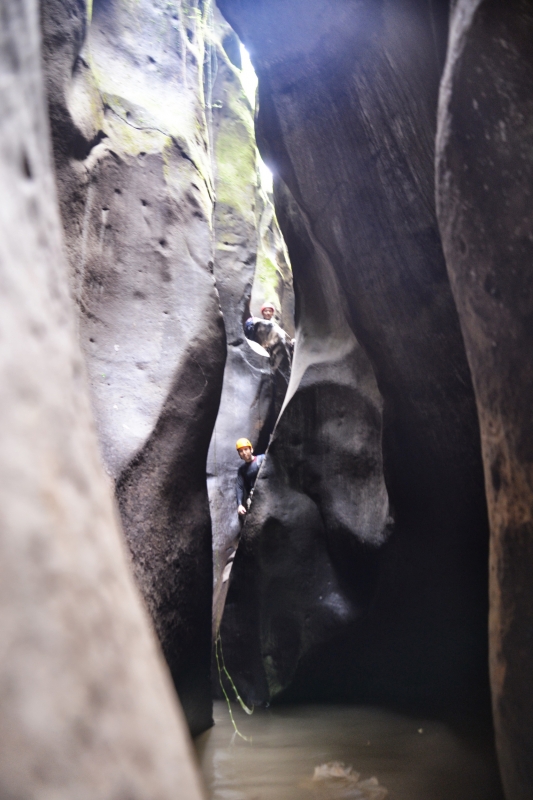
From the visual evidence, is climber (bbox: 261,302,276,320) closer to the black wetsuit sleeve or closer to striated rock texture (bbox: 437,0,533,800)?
the black wetsuit sleeve

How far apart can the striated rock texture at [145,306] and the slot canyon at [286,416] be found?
20 millimetres

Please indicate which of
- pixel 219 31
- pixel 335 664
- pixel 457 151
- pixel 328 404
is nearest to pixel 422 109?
pixel 457 151

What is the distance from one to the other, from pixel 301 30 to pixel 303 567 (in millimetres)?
3818

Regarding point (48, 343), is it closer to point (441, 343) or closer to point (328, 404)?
point (441, 343)

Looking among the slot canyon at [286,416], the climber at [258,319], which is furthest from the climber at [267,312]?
the slot canyon at [286,416]

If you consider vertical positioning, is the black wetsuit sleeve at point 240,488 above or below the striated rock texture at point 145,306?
below

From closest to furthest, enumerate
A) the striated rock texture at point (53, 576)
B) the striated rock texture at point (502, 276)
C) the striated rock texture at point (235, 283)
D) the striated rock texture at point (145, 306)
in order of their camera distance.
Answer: the striated rock texture at point (53, 576) → the striated rock texture at point (502, 276) → the striated rock texture at point (145, 306) → the striated rock texture at point (235, 283)

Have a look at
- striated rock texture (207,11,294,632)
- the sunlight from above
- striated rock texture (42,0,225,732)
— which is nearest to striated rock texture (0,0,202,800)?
striated rock texture (42,0,225,732)

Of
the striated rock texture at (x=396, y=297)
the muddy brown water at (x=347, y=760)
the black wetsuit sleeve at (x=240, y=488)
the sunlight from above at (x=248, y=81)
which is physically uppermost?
the sunlight from above at (x=248, y=81)

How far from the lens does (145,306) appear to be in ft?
12.6

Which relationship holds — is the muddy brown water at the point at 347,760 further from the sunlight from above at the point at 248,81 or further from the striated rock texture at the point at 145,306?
the sunlight from above at the point at 248,81

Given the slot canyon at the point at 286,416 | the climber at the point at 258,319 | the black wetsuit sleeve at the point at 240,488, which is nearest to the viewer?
the slot canyon at the point at 286,416

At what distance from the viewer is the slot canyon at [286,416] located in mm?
669

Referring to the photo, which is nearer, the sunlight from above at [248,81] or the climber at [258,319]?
the climber at [258,319]
